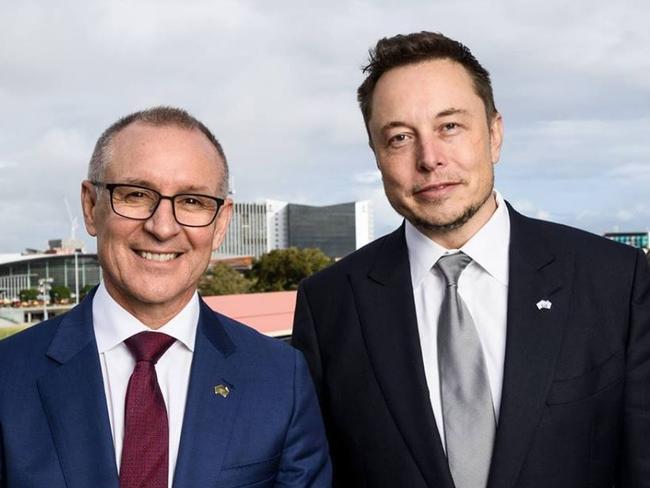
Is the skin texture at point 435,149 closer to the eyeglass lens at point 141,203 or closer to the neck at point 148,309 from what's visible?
the eyeglass lens at point 141,203

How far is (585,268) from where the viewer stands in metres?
2.94

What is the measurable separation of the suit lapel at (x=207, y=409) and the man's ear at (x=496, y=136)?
135 cm

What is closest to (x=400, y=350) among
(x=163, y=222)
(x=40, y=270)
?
(x=163, y=222)

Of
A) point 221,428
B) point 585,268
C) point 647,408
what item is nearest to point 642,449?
point 647,408

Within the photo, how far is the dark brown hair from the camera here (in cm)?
300

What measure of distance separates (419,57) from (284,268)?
179ft

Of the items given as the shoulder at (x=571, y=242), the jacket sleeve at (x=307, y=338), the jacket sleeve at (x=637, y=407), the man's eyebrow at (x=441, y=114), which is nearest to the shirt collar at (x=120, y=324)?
the jacket sleeve at (x=307, y=338)

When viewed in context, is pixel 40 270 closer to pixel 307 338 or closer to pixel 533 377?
pixel 307 338

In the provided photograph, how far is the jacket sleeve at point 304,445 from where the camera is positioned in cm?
256

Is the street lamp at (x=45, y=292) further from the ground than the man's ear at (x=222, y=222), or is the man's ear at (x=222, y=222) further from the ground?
the man's ear at (x=222, y=222)

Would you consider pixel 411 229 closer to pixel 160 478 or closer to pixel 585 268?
pixel 585 268

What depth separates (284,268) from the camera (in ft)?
189

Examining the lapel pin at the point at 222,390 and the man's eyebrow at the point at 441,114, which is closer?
the lapel pin at the point at 222,390

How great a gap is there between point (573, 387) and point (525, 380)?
0.63 feet
